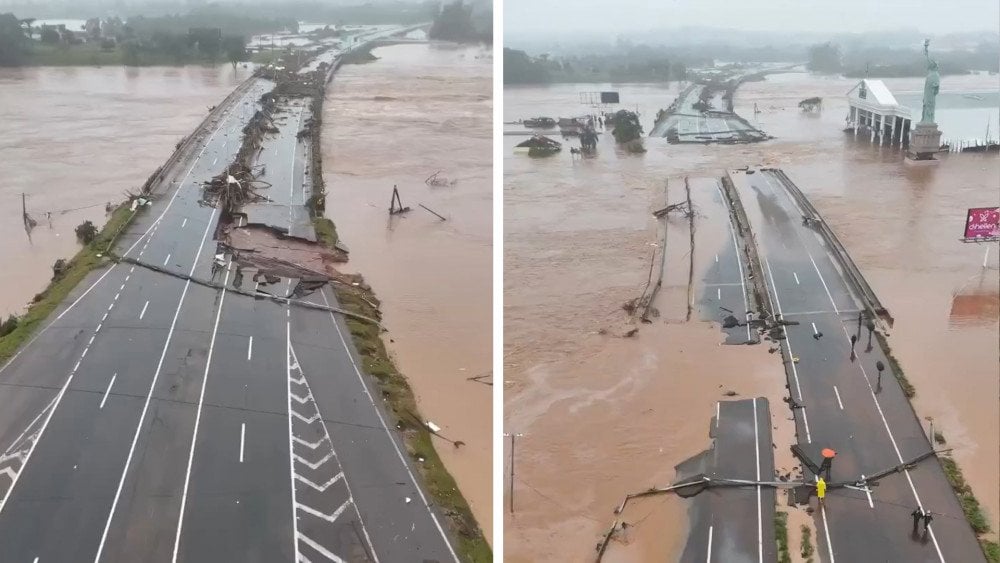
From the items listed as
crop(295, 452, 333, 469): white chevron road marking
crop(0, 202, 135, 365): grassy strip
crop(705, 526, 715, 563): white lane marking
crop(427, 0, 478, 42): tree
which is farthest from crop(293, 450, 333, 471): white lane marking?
crop(427, 0, 478, 42): tree

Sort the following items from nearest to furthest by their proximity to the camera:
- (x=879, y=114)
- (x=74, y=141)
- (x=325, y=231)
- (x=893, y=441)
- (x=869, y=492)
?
(x=869, y=492) < (x=893, y=441) < (x=74, y=141) < (x=325, y=231) < (x=879, y=114)

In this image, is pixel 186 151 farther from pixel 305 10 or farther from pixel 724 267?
pixel 724 267

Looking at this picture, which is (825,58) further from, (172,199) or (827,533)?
(172,199)

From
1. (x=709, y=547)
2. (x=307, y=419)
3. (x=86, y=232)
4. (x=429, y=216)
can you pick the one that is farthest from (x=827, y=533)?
(x=86, y=232)

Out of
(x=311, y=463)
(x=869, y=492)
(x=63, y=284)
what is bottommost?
(x=869, y=492)

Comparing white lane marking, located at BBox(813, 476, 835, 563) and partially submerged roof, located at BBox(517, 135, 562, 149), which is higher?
partially submerged roof, located at BBox(517, 135, 562, 149)

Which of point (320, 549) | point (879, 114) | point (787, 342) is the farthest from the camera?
point (879, 114)

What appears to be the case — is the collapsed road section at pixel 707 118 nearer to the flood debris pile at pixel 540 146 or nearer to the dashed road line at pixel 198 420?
the flood debris pile at pixel 540 146

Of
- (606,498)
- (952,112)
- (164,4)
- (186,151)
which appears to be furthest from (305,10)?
(952,112)

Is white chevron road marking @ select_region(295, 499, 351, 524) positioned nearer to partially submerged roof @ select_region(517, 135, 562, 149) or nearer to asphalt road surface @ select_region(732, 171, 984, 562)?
asphalt road surface @ select_region(732, 171, 984, 562)
